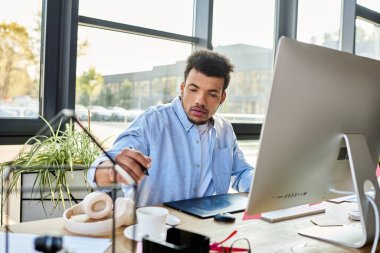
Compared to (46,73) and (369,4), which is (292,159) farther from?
(369,4)

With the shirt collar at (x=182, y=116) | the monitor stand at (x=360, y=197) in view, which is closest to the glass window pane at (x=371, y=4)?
the shirt collar at (x=182, y=116)

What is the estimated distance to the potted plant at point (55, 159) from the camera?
5.81ft

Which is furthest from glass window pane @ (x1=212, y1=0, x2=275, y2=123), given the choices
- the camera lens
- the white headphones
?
the camera lens

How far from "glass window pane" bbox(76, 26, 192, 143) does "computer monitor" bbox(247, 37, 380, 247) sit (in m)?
1.39

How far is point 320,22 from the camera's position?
358 centimetres

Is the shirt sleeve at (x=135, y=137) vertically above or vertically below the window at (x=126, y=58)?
below

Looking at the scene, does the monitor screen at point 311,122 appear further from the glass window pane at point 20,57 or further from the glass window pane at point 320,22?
the glass window pane at point 320,22

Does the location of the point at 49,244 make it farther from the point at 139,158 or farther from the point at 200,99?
the point at 200,99

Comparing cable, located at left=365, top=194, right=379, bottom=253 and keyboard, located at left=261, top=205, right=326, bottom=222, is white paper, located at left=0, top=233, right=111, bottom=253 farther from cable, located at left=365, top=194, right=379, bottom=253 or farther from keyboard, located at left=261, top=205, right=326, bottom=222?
cable, located at left=365, top=194, right=379, bottom=253

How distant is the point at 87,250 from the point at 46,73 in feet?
4.70

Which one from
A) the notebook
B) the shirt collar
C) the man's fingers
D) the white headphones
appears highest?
the shirt collar

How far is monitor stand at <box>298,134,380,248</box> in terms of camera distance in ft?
3.37

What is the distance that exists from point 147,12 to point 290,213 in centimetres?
169

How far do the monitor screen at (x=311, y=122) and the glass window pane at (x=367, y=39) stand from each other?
2.92m
